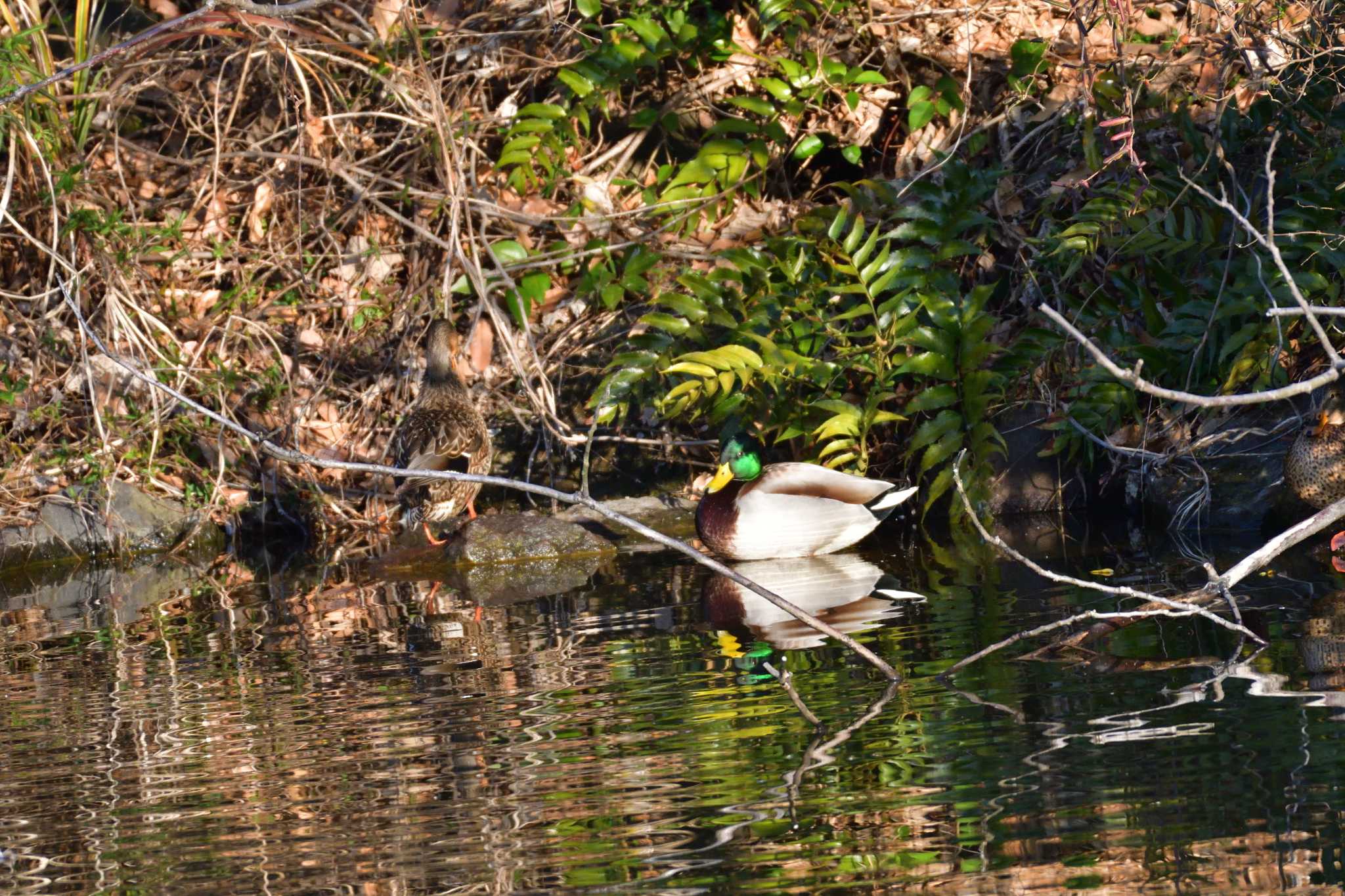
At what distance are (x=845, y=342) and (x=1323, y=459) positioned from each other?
8.33 ft

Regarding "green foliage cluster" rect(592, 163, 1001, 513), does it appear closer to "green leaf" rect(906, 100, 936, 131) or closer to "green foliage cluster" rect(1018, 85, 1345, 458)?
"green foliage cluster" rect(1018, 85, 1345, 458)

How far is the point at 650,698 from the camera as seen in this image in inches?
154

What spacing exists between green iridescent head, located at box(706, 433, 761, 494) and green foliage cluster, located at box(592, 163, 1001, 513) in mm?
236

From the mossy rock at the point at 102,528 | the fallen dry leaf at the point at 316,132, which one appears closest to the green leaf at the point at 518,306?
the fallen dry leaf at the point at 316,132

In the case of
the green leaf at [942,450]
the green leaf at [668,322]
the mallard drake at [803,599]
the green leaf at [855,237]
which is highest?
the green leaf at [855,237]

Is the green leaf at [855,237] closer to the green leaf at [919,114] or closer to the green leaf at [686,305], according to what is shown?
the green leaf at [686,305]

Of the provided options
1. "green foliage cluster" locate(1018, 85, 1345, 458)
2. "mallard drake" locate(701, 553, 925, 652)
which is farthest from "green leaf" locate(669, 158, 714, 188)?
"mallard drake" locate(701, 553, 925, 652)

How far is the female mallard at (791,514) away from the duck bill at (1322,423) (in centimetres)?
182

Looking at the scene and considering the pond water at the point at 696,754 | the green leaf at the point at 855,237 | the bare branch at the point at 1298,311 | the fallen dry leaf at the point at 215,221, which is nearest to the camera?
the pond water at the point at 696,754

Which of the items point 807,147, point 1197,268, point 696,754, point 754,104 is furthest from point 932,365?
point 696,754

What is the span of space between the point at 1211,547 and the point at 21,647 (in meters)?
4.60

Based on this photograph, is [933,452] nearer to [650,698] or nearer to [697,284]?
[697,284]

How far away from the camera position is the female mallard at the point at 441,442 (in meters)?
7.71

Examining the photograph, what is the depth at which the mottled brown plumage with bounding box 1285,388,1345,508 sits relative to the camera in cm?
593
